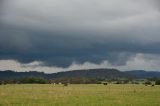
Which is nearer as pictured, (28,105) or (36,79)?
(28,105)

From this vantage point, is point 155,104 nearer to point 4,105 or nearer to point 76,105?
point 76,105

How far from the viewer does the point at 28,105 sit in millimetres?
33531

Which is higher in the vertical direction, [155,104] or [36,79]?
[36,79]

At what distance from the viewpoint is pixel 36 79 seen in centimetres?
17838

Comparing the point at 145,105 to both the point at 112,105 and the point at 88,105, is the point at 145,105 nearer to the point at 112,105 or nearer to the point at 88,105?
the point at 112,105

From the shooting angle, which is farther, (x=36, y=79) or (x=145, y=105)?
(x=36, y=79)

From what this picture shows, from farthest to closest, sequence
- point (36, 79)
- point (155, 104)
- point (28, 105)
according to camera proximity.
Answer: point (36, 79)
point (155, 104)
point (28, 105)

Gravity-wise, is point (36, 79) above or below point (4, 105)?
above

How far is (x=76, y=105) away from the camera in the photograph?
34.3 m

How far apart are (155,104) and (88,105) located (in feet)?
23.4

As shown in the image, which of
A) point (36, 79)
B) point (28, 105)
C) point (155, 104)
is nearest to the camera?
point (28, 105)

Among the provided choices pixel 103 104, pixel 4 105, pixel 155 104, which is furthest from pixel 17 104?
pixel 155 104

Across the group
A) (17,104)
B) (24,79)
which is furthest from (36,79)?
(17,104)

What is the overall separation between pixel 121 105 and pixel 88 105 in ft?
10.9
